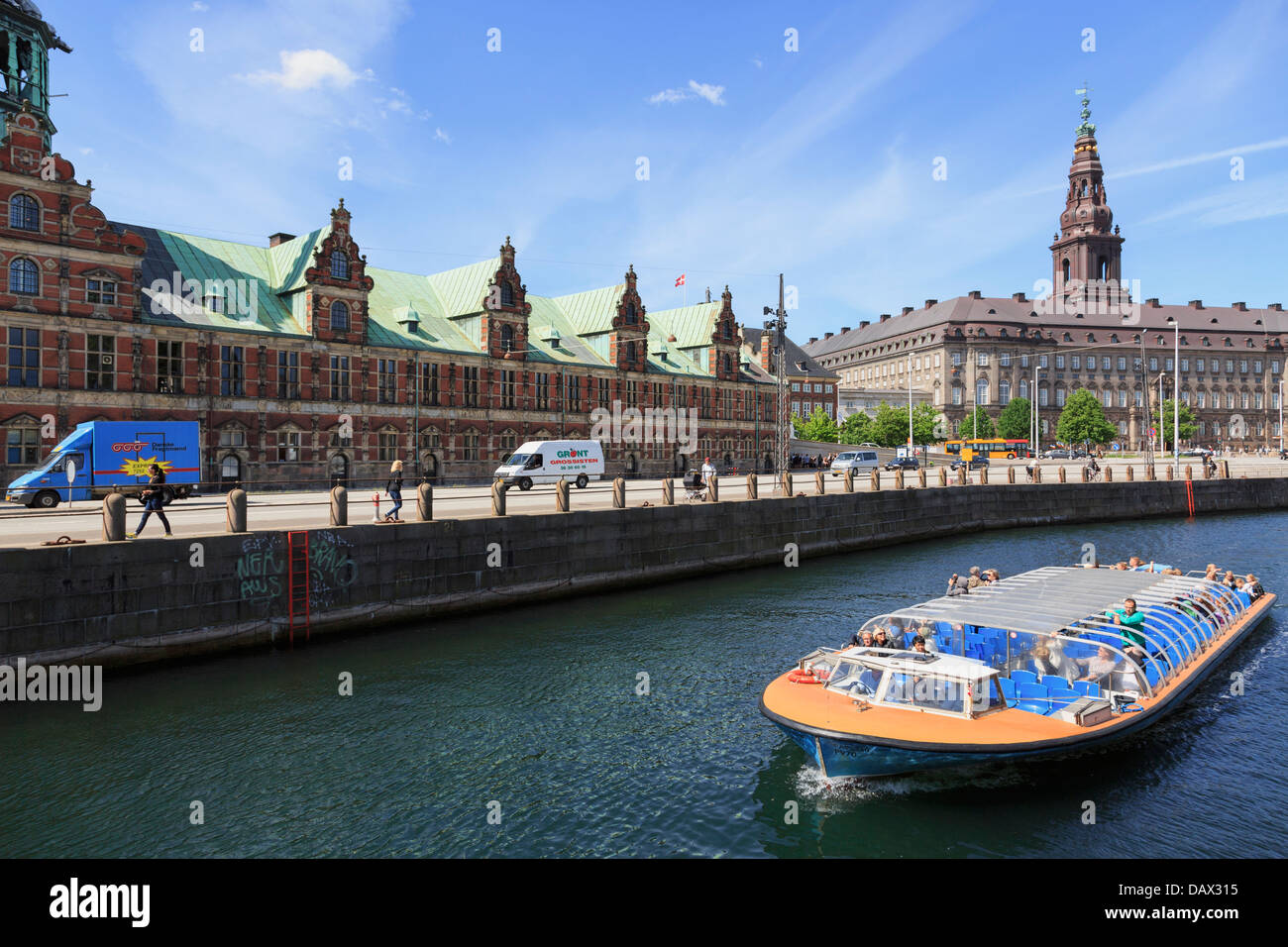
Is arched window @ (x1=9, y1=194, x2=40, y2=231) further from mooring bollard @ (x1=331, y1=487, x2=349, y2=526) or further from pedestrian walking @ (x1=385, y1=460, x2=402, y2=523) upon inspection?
mooring bollard @ (x1=331, y1=487, x2=349, y2=526)

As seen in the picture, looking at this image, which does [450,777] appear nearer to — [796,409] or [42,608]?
[42,608]

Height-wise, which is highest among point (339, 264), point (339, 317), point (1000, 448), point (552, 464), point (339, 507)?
point (339, 264)

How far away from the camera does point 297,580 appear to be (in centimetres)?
2134

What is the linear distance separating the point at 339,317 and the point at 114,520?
1237 inches

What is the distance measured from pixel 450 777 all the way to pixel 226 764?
3.89m

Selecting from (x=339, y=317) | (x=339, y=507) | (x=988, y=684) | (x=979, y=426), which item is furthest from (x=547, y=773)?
(x=979, y=426)

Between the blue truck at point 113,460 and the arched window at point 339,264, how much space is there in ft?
56.7

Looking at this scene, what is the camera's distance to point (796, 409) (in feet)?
367

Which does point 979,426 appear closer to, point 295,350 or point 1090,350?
point 1090,350

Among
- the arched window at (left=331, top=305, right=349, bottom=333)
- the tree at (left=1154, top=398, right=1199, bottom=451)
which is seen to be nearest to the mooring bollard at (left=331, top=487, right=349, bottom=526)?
the arched window at (left=331, top=305, right=349, bottom=333)

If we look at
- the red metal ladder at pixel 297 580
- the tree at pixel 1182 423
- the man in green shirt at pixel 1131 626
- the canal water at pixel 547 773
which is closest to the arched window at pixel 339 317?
the red metal ladder at pixel 297 580

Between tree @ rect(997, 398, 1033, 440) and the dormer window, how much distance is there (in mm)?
117193
